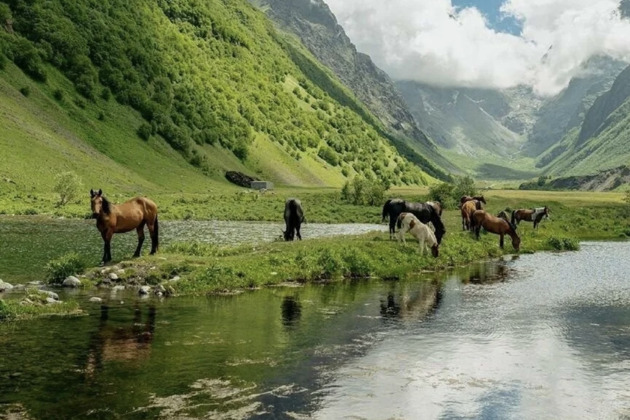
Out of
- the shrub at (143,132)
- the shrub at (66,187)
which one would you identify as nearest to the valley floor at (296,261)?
the shrub at (66,187)

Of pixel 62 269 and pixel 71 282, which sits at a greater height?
pixel 62 269

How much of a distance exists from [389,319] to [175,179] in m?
116

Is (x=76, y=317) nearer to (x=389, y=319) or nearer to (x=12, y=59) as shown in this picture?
(x=389, y=319)

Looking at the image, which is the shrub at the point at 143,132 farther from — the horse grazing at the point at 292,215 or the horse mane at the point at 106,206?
the horse mane at the point at 106,206

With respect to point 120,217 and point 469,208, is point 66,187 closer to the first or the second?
point 469,208

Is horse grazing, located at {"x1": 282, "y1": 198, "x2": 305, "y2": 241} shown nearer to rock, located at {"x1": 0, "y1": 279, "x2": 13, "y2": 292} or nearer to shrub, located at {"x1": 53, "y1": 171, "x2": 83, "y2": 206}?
rock, located at {"x1": 0, "y1": 279, "x2": 13, "y2": 292}

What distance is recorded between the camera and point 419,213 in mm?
47219

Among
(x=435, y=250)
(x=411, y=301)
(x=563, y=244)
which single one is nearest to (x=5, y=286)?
(x=411, y=301)

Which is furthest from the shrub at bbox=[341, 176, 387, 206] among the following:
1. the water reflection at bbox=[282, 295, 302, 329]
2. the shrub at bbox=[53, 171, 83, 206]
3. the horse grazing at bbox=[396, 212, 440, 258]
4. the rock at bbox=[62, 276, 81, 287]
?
the rock at bbox=[62, 276, 81, 287]

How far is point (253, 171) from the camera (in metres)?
182

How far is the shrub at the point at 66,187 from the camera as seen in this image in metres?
86.1

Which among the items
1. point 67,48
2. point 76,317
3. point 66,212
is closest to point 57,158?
point 66,212

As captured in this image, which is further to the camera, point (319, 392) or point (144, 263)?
point (144, 263)

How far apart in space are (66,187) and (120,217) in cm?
5861
